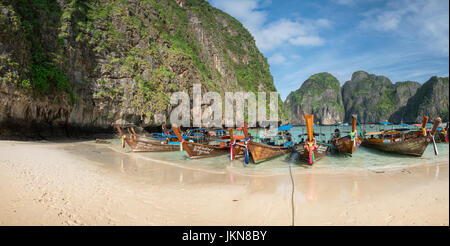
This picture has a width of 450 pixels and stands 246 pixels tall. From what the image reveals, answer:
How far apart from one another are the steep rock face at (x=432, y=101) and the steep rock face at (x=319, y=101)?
50.8m

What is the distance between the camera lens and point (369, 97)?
150 m

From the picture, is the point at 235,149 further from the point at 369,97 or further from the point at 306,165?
the point at 369,97

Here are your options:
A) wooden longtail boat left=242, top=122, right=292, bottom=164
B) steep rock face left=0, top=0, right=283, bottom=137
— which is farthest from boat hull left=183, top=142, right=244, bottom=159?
steep rock face left=0, top=0, right=283, bottom=137

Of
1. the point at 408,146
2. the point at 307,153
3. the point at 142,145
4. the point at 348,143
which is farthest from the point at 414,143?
the point at 142,145

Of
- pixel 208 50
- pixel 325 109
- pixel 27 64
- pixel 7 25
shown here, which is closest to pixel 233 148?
pixel 27 64

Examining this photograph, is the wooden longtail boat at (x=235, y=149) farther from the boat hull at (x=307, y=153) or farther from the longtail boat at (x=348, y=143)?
the longtail boat at (x=348, y=143)

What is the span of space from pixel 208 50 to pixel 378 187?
179 feet

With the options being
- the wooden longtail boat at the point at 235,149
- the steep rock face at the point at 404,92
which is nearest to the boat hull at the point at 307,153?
the wooden longtail boat at the point at 235,149

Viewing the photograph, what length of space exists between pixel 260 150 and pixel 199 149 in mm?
4405

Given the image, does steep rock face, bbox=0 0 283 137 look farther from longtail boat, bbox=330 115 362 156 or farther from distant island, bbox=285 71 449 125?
distant island, bbox=285 71 449 125

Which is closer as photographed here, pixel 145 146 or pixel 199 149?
pixel 199 149

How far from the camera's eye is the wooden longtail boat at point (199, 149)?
41.7 ft

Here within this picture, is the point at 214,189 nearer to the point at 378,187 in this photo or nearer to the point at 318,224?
the point at 318,224

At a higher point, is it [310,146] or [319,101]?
[319,101]
